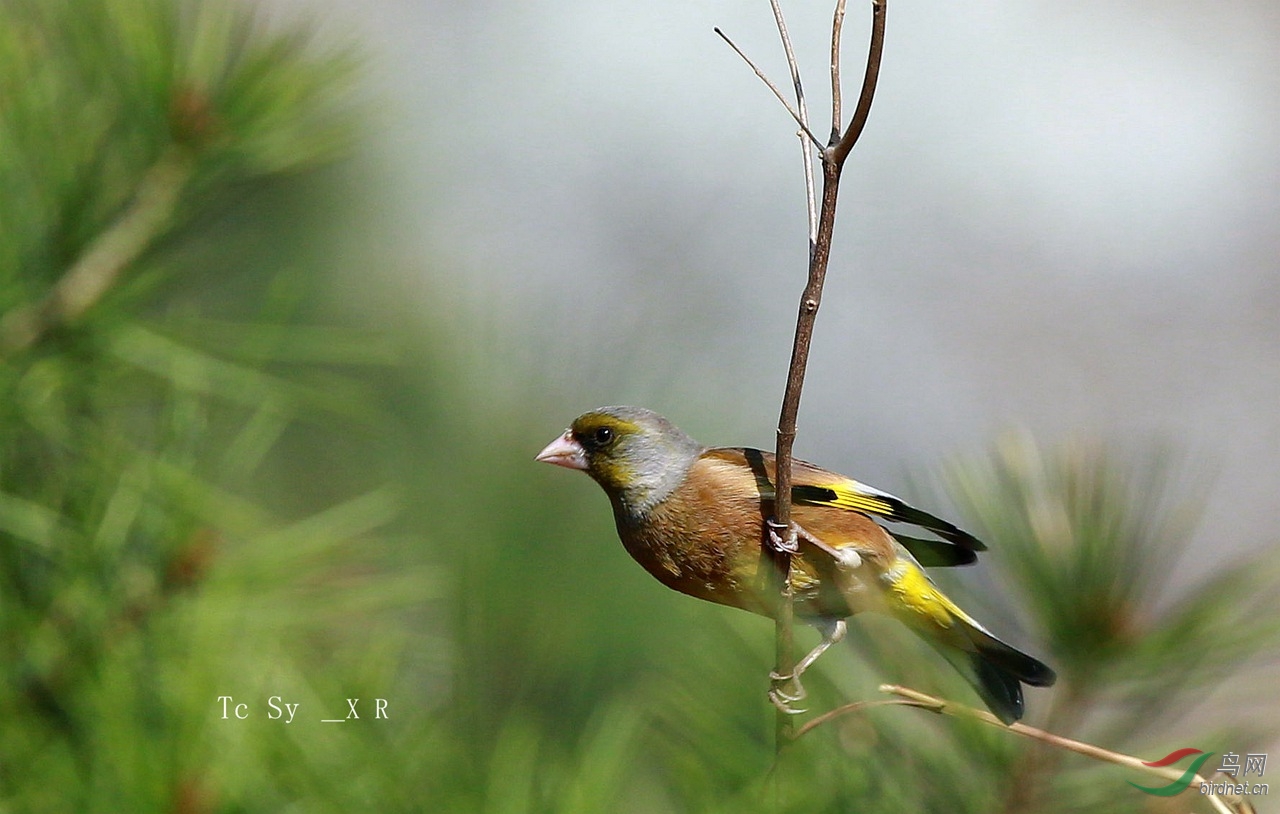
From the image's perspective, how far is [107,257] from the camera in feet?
4.50

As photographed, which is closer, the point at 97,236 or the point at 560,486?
the point at 97,236

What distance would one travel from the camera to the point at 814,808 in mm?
908

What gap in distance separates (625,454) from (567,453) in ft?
0.19

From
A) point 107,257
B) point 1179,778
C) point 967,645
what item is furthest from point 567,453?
point 107,257

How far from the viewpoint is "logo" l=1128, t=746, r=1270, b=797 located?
0.74m

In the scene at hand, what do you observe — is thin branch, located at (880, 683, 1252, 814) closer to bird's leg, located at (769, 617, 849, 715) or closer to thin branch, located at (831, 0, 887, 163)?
bird's leg, located at (769, 617, 849, 715)

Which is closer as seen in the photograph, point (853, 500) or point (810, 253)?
point (810, 253)

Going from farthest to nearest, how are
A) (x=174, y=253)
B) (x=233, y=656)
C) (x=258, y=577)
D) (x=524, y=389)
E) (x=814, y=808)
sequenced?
(x=524, y=389) → (x=174, y=253) → (x=258, y=577) → (x=233, y=656) → (x=814, y=808)

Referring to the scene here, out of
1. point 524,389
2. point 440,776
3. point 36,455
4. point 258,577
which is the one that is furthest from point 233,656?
point 524,389

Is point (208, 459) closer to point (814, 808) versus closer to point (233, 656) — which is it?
point (233, 656)

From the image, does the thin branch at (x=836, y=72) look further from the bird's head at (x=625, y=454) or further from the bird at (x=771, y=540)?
the bird's head at (x=625, y=454)

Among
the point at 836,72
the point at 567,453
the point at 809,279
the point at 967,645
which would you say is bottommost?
the point at 967,645

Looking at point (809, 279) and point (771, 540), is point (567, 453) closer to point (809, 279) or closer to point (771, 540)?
point (771, 540)

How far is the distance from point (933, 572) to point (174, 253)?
3.39 feet
